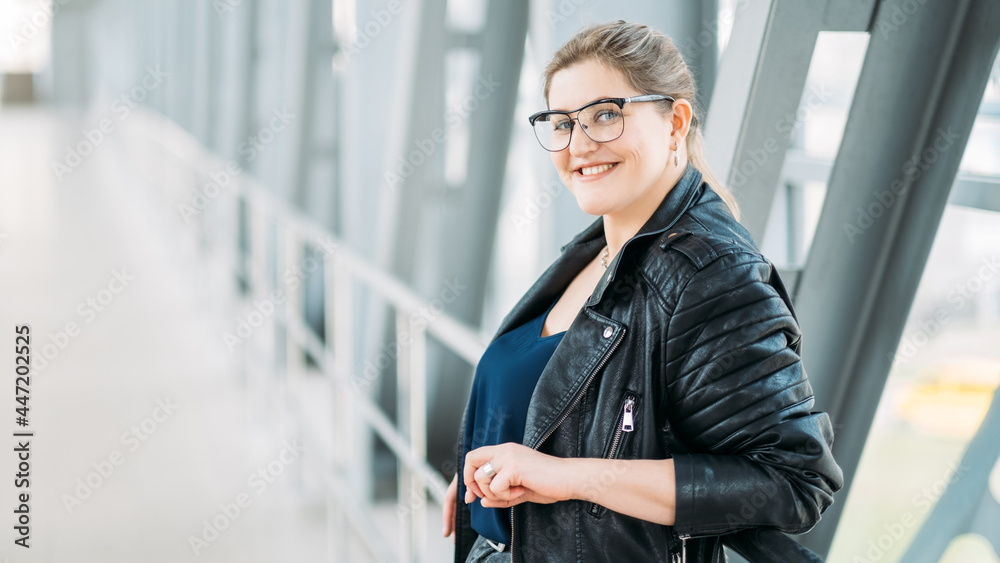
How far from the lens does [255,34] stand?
4562 mm

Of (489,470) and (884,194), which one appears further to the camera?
(884,194)

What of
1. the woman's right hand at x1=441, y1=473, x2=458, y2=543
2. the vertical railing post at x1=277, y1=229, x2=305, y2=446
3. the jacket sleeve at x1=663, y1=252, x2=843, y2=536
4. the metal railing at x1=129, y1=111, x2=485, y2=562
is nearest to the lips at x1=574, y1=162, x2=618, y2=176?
the jacket sleeve at x1=663, y1=252, x2=843, y2=536

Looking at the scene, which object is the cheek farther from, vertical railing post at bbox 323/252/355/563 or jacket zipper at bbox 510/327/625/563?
vertical railing post at bbox 323/252/355/563

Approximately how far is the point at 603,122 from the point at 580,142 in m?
0.03

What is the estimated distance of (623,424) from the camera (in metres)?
0.72

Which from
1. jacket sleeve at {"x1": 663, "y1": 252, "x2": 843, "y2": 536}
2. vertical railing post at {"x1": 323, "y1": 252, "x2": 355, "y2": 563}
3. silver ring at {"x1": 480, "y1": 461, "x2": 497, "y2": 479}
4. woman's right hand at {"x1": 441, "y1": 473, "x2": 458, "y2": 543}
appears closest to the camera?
jacket sleeve at {"x1": 663, "y1": 252, "x2": 843, "y2": 536}

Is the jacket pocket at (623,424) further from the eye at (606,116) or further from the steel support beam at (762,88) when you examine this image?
the steel support beam at (762,88)

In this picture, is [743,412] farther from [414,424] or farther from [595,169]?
[414,424]

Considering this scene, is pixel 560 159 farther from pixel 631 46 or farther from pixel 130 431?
pixel 130 431

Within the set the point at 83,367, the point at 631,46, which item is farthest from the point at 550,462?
the point at 83,367

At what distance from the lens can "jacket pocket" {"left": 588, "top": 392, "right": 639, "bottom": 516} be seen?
0.72 meters

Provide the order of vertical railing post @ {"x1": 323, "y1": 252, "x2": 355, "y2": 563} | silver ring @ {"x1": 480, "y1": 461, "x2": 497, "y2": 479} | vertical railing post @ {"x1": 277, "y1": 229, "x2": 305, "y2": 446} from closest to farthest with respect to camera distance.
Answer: silver ring @ {"x1": 480, "y1": 461, "x2": 497, "y2": 479} < vertical railing post @ {"x1": 323, "y1": 252, "x2": 355, "y2": 563} < vertical railing post @ {"x1": 277, "y1": 229, "x2": 305, "y2": 446}

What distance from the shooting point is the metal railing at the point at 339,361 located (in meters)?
1.70

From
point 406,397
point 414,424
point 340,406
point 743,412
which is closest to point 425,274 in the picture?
point 340,406
